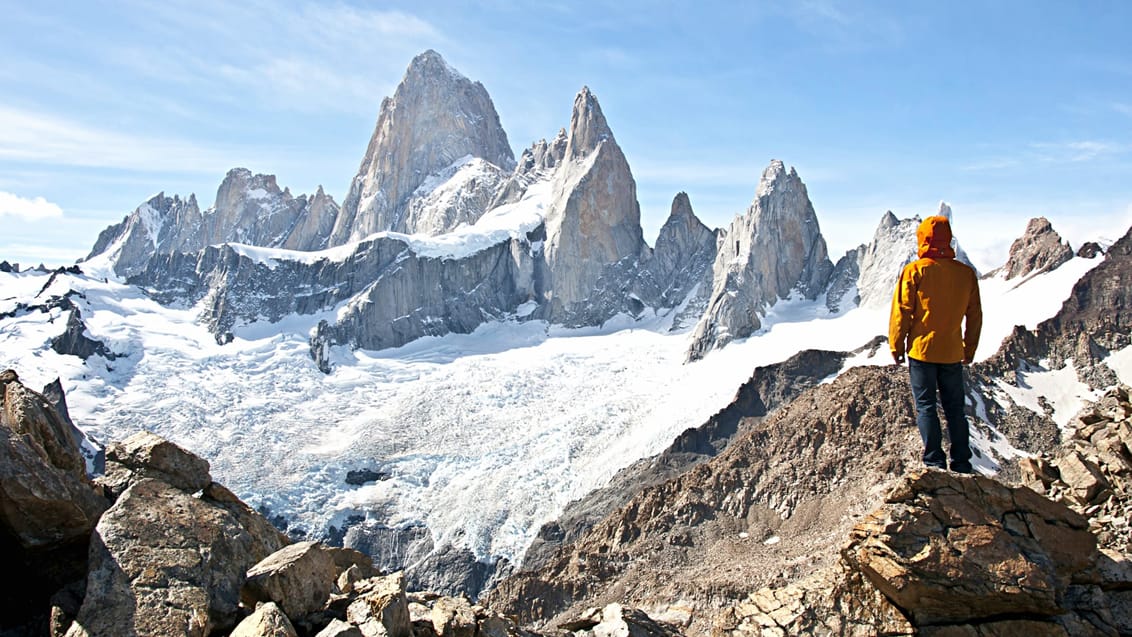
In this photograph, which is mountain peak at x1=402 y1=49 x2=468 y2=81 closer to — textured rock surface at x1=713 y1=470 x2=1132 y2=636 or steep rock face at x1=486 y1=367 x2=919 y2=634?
steep rock face at x1=486 y1=367 x2=919 y2=634

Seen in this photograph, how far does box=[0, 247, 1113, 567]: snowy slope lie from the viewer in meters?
78.9

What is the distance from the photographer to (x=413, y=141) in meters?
173

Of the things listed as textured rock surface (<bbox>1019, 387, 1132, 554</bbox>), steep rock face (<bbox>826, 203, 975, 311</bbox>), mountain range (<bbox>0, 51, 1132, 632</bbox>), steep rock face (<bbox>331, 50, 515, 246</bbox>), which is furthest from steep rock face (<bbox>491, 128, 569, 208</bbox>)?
textured rock surface (<bbox>1019, 387, 1132, 554</bbox>)

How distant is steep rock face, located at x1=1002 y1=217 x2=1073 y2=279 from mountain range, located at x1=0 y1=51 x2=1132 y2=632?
230 millimetres

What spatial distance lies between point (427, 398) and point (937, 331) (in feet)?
305

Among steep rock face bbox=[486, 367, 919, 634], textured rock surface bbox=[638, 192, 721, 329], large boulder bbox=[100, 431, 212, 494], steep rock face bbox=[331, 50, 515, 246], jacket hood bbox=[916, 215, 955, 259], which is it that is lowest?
steep rock face bbox=[486, 367, 919, 634]

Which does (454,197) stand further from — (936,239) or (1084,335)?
(936,239)

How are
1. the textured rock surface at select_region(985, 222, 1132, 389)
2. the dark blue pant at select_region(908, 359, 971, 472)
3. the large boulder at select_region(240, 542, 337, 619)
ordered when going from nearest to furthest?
the large boulder at select_region(240, 542, 337, 619) → the dark blue pant at select_region(908, 359, 971, 472) → the textured rock surface at select_region(985, 222, 1132, 389)

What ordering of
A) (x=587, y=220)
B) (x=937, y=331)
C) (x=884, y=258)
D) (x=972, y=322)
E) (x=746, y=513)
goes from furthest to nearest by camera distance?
1. (x=587, y=220)
2. (x=884, y=258)
3. (x=746, y=513)
4. (x=972, y=322)
5. (x=937, y=331)

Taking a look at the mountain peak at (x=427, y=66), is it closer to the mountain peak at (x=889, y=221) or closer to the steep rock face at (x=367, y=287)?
the steep rock face at (x=367, y=287)

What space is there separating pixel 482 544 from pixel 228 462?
107ft

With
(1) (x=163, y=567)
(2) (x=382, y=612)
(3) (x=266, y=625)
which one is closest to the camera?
(3) (x=266, y=625)

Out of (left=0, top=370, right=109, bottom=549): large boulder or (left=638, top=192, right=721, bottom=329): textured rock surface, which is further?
(left=638, top=192, right=721, bottom=329): textured rock surface

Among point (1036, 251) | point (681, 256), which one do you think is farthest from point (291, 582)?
point (681, 256)
